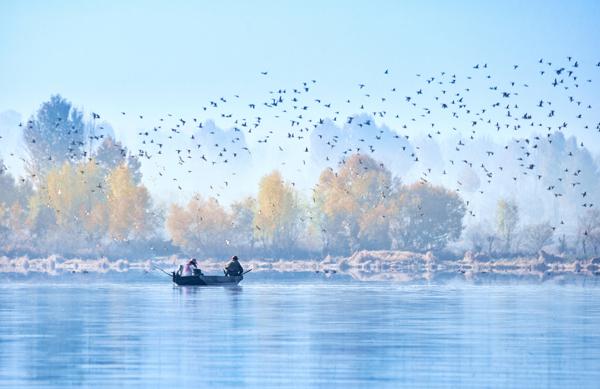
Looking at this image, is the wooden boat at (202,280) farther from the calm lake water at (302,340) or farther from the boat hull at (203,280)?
the calm lake water at (302,340)

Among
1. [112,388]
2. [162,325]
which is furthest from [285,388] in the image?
[162,325]

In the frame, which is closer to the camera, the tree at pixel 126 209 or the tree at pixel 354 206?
the tree at pixel 354 206

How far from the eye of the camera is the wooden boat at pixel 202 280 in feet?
272

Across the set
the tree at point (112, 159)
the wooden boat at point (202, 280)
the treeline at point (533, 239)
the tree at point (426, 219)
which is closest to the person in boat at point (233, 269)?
the wooden boat at point (202, 280)

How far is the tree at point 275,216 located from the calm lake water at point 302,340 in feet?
252

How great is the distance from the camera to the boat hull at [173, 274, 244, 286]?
83.1 m

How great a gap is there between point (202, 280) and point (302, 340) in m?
40.0

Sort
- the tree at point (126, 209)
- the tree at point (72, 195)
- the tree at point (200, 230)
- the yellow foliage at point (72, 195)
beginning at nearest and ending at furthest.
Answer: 1. the tree at point (200, 230)
2. the tree at point (126, 209)
3. the tree at point (72, 195)
4. the yellow foliage at point (72, 195)

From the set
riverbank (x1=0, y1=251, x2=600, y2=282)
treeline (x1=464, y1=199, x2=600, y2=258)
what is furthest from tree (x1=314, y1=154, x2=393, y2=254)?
treeline (x1=464, y1=199, x2=600, y2=258)

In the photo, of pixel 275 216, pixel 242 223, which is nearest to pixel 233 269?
pixel 275 216

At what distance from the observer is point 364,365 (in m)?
38.1

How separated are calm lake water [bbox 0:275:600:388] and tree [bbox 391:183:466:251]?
75237mm

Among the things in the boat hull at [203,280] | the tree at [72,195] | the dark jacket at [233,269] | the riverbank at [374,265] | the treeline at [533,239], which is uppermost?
the tree at [72,195]

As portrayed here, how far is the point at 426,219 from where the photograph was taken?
5871 inches
